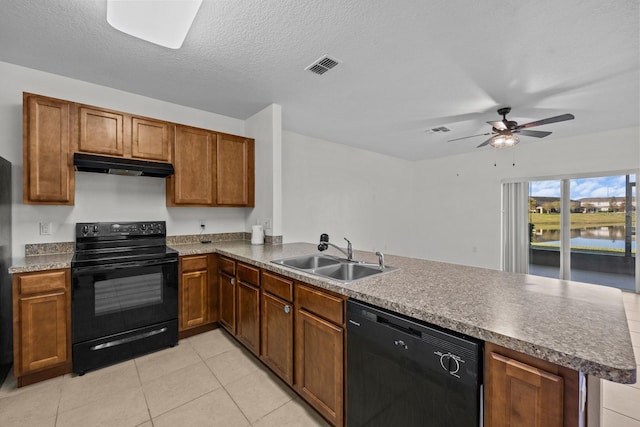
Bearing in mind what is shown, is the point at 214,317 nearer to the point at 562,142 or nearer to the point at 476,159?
the point at 476,159

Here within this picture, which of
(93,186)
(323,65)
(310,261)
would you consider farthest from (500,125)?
(93,186)

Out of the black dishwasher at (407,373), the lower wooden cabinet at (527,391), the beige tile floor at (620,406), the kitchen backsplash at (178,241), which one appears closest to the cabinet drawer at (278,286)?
the black dishwasher at (407,373)

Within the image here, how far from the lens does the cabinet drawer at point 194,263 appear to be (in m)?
2.69

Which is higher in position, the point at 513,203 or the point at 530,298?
the point at 513,203

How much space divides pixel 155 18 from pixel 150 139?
1.31 meters

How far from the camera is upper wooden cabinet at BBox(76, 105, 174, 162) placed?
242cm

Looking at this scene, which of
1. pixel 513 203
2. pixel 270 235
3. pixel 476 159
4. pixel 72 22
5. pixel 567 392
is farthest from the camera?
pixel 476 159

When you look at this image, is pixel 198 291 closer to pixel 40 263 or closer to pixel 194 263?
pixel 194 263

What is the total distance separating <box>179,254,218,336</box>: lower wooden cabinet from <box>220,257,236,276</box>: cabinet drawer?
0.48ft

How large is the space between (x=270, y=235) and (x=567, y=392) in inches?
111

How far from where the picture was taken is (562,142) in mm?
4973

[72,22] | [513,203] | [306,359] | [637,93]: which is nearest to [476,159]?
[513,203]

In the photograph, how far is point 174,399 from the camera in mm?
1891

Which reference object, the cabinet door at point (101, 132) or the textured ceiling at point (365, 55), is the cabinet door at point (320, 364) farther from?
the cabinet door at point (101, 132)
